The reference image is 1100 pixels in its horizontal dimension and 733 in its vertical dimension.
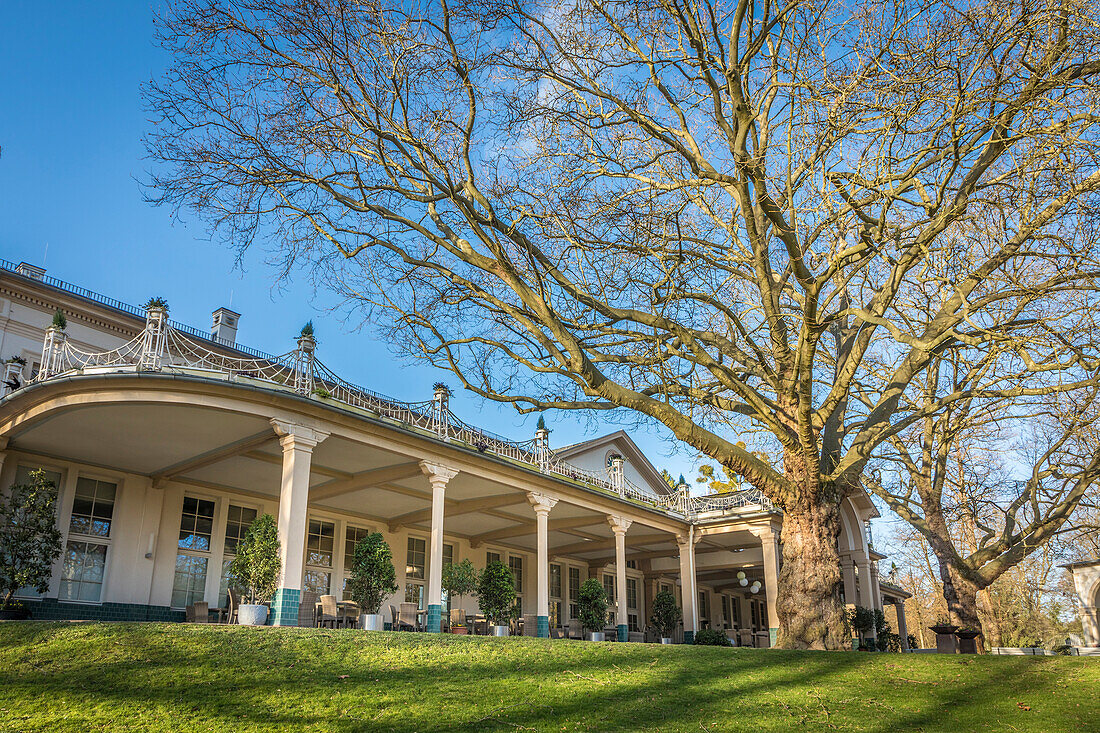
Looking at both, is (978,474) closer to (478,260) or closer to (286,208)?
(478,260)

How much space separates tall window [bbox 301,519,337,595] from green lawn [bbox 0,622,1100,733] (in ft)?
31.3

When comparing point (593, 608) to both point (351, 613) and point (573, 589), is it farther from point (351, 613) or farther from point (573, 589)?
point (573, 589)

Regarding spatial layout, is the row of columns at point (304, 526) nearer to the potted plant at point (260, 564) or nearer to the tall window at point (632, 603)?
the potted plant at point (260, 564)

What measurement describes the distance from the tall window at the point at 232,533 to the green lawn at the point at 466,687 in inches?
335

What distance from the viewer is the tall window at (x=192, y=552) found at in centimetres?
1628

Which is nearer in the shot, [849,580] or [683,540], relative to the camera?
[683,540]

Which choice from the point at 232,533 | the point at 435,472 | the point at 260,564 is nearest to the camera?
the point at 260,564

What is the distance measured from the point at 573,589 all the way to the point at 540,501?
10934mm

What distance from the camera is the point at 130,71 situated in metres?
9.02

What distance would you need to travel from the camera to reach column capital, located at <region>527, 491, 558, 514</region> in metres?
18.0

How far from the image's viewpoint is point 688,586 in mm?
23234

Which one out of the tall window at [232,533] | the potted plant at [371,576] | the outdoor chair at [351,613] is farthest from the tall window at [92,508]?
the potted plant at [371,576]

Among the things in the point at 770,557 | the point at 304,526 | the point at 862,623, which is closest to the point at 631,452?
the point at 770,557

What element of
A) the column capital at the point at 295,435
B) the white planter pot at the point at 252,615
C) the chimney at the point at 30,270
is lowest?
the white planter pot at the point at 252,615
